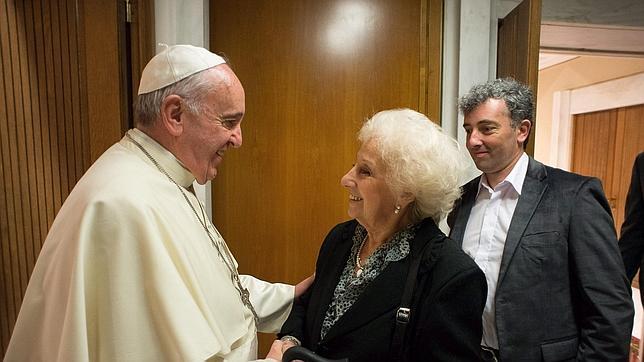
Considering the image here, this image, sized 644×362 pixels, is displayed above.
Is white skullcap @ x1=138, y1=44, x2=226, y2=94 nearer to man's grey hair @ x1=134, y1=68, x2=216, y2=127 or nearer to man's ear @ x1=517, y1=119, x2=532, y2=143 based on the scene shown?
man's grey hair @ x1=134, y1=68, x2=216, y2=127

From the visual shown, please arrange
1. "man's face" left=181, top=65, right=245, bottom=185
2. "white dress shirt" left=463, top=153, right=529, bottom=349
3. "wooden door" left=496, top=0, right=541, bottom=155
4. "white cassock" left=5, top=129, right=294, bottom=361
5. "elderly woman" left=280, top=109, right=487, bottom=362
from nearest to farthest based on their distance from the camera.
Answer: "white cassock" left=5, top=129, right=294, bottom=361, "elderly woman" left=280, top=109, right=487, bottom=362, "man's face" left=181, top=65, right=245, bottom=185, "white dress shirt" left=463, top=153, right=529, bottom=349, "wooden door" left=496, top=0, right=541, bottom=155

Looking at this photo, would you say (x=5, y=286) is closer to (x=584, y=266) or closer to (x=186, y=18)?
(x=186, y=18)

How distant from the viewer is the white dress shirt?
1395mm

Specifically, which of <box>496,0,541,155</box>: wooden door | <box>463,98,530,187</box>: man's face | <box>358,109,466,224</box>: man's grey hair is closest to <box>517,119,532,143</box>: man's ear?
<box>463,98,530,187</box>: man's face

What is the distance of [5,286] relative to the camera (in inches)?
63.5

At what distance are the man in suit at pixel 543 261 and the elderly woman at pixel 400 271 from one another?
342 millimetres

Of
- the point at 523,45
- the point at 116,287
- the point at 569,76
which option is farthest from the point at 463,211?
the point at 569,76

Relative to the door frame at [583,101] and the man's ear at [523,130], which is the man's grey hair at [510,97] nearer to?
the man's ear at [523,130]

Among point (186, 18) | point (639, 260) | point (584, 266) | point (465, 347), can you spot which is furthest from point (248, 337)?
point (639, 260)

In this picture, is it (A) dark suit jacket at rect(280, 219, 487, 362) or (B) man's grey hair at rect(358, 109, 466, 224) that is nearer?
(A) dark suit jacket at rect(280, 219, 487, 362)

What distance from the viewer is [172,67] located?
1109 mm

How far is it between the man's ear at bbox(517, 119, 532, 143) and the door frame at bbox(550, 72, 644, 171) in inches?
118

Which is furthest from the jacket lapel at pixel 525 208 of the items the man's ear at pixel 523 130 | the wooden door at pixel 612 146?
the wooden door at pixel 612 146

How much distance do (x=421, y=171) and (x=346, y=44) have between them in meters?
1.24
